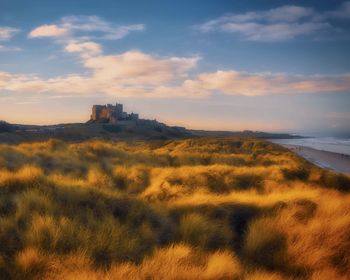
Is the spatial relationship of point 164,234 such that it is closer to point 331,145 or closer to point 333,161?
point 333,161

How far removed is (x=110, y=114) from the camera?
303 feet

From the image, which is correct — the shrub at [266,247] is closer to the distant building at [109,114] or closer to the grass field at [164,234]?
the grass field at [164,234]

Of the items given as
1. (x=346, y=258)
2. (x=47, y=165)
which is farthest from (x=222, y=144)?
(x=346, y=258)

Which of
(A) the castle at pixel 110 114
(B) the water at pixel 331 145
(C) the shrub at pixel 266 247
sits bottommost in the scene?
(C) the shrub at pixel 266 247

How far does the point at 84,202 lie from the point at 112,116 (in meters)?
81.1

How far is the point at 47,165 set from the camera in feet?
52.1

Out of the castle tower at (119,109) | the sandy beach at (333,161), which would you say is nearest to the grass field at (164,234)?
the sandy beach at (333,161)

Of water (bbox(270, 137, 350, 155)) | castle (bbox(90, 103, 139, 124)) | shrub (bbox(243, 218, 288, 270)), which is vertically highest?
castle (bbox(90, 103, 139, 124))

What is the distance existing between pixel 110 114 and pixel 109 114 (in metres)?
0.48

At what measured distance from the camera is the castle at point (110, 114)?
291 ft

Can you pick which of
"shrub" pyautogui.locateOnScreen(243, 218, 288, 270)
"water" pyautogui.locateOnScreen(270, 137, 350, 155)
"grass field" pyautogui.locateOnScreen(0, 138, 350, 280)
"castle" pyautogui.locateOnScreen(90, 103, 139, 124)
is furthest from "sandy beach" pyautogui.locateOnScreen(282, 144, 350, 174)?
"castle" pyautogui.locateOnScreen(90, 103, 139, 124)

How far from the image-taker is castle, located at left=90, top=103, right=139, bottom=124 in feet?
291

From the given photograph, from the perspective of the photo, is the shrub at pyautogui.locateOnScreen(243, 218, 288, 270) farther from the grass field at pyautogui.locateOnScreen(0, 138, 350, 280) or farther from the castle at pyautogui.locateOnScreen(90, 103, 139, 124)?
the castle at pyautogui.locateOnScreen(90, 103, 139, 124)

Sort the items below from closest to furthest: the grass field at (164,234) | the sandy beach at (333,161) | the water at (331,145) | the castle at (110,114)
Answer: the grass field at (164,234) → the sandy beach at (333,161) → the water at (331,145) → the castle at (110,114)
